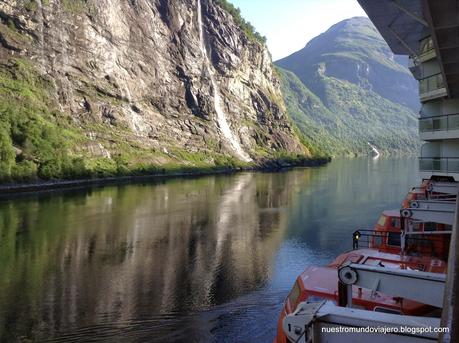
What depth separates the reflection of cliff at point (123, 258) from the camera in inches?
719

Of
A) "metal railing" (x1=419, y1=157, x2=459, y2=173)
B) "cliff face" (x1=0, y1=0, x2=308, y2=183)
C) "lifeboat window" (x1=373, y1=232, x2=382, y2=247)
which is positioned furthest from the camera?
"cliff face" (x1=0, y1=0, x2=308, y2=183)

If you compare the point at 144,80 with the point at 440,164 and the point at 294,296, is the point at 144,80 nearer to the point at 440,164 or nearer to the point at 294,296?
the point at 440,164

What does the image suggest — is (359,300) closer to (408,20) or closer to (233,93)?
(408,20)

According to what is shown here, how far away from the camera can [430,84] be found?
28609 mm

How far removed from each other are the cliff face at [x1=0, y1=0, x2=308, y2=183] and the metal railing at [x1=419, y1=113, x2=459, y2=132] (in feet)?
176

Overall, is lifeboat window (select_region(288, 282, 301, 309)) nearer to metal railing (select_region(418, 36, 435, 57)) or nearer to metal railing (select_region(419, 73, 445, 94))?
metal railing (select_region(419, 73, 445, 94))

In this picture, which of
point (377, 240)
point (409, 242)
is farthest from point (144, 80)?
point (409, 242)

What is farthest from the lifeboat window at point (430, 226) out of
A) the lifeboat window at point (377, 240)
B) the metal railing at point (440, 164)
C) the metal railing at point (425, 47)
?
the metal railing at point (425, 47)

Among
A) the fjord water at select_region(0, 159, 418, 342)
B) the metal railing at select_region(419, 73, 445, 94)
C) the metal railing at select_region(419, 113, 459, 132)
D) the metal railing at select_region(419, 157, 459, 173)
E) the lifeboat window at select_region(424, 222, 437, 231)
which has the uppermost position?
the metal railing at select_region(419, 73, 445, 94)

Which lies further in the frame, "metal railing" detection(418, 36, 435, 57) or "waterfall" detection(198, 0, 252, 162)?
"waterfall" detection(198, 0, 252, 162)

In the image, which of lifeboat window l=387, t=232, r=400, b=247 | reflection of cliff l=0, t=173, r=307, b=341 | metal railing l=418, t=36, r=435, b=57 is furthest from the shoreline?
metal railing l=418, t=36, r=435, b=57

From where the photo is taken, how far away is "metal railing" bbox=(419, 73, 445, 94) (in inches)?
1081

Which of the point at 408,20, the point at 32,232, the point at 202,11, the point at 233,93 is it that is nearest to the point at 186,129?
the point at 233,93

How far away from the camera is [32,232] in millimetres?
33156
